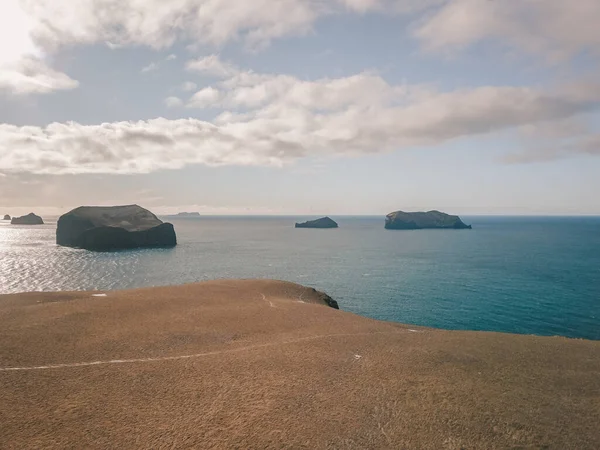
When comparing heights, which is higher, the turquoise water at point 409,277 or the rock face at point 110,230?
the rock face at point 110,230

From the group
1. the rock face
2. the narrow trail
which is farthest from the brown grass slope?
the rock face

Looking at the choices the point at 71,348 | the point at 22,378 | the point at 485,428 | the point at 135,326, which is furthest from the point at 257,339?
the point at 485,428

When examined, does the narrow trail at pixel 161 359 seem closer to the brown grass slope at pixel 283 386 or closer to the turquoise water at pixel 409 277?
the brown grass slope at pixel 283 386

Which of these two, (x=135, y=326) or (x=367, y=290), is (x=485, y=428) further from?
(x=367, y=290)

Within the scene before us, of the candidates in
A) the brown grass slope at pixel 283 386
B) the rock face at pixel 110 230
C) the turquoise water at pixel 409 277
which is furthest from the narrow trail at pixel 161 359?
the rock face at pixel 110 230

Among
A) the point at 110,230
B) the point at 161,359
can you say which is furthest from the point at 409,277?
the point at 110,230

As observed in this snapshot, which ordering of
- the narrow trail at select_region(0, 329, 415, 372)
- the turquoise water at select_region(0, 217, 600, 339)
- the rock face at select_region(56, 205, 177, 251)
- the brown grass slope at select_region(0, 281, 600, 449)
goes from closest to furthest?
the brown grass slope at select_region(0, 281, 600, 449) → the narrow trail at select_region(0, 329, 415, 372) → the turquoise water at select_region(0, 217, 600, 339) → the rock face at select_region(56, 205, 177, 251)

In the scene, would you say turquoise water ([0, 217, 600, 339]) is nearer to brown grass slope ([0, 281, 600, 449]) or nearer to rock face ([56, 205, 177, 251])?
rock face ([56, 205, 177, 251])
